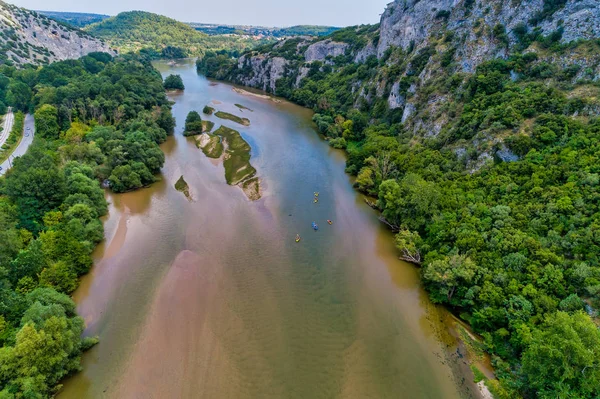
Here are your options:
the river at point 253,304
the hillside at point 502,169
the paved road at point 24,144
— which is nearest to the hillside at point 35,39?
the paved road at point 24,144

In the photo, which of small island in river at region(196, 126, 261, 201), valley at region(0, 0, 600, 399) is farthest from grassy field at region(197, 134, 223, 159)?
valley at region(0, 0, 600, 399)

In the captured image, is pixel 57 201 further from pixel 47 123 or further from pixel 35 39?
pixel 35 39

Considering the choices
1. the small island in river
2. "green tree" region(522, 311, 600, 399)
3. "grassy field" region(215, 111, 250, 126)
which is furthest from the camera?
"grassy field" region(215, 111, 250, 126)

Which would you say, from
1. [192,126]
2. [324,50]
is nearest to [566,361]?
[192,126]

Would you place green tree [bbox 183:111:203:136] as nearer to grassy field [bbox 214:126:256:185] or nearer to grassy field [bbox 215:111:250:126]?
grassy field [bbox 214:126:256:185]

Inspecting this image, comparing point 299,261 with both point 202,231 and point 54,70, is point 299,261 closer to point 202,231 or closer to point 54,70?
point 202,231

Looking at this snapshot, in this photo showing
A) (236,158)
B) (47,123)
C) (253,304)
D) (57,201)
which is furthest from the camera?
(236,158)
